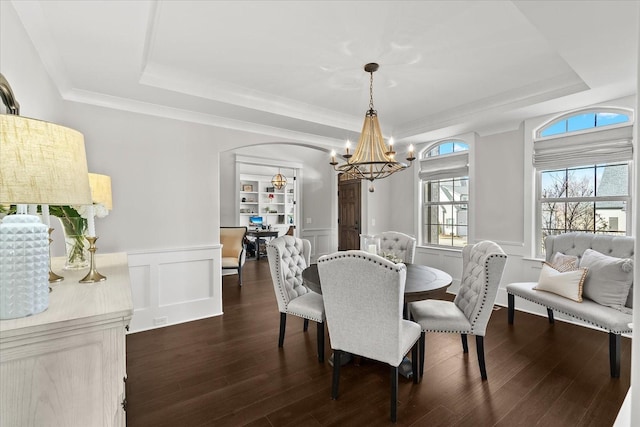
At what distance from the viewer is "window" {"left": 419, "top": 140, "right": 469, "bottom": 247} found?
4508 millimetres

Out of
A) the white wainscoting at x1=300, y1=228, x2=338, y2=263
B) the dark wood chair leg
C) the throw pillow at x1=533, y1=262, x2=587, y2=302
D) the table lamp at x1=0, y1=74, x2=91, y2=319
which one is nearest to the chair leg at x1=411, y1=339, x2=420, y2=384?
the dark wood chair leg

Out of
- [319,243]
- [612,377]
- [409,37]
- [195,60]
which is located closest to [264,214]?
[319,243]

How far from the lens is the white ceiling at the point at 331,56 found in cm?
185

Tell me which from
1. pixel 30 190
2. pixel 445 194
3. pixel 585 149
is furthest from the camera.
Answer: pixel 445 194

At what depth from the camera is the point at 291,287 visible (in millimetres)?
2949

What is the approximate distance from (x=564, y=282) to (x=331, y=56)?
3025 millimetres

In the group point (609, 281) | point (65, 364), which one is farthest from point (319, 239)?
point (65, 364)

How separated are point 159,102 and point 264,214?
5.75m

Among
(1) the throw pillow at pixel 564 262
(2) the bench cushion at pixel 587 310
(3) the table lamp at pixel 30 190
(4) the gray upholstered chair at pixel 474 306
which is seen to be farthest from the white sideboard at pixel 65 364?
(1) the throw pillow at pixel 564 262

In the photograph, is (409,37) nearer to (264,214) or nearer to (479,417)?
(479,417)

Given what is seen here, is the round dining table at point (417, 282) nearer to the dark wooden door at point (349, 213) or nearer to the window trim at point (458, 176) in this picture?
the window trim at point (458, 176)

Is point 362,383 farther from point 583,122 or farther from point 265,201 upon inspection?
point 265,201

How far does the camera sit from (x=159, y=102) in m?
3.16

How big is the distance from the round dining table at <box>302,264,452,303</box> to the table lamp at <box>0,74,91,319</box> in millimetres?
1662
